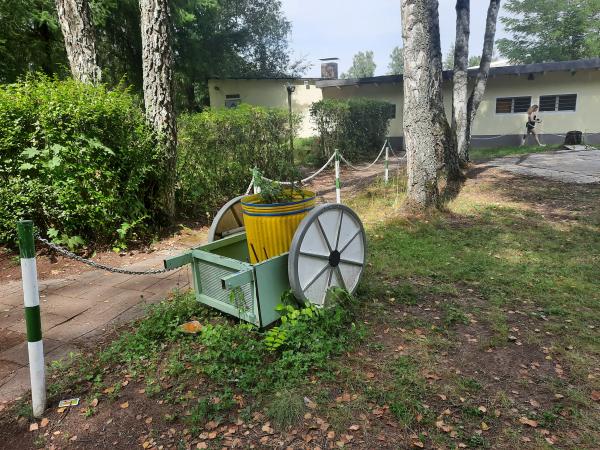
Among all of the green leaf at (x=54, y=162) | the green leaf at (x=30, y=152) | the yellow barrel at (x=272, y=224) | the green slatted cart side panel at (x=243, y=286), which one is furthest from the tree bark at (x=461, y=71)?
the green leaf at (x=30, y=152)

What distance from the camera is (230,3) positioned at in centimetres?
2797

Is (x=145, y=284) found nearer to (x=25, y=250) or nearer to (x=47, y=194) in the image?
(x=47, y=194)

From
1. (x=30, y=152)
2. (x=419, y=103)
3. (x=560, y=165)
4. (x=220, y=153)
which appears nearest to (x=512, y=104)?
(x=560, y=165)

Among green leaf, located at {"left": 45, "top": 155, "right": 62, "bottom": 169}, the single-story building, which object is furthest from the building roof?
green leaf, located at {"left": 45, "top": 155, "right": 62, "bottom": 169}

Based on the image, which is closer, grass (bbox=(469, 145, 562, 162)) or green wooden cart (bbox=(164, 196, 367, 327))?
green wooden cart (bbox=(164, 196, 367, 327))

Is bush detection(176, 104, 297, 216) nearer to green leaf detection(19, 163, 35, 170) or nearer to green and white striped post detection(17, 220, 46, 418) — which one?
green leaf detection(19, 163, 35, 170)

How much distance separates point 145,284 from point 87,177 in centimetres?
167

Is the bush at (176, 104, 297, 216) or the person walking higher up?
the person walking

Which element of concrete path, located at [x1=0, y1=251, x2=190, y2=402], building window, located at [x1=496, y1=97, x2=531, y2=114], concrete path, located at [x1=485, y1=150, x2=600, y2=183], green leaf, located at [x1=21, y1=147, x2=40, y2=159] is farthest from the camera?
building window, located at [x1=496, y1=97, x2=531, y2=114]

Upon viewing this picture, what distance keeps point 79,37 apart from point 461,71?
897 centimetres

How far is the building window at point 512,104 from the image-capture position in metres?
18.4

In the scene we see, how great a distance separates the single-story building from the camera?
17297 millimetres

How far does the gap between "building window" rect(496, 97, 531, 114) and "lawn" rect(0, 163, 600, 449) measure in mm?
15924

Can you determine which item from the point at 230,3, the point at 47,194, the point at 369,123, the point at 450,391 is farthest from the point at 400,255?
the point at 230,3
